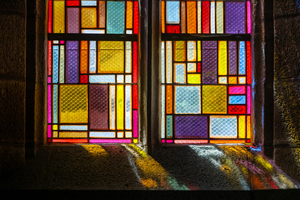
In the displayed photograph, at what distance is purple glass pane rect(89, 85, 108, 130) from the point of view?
208cm

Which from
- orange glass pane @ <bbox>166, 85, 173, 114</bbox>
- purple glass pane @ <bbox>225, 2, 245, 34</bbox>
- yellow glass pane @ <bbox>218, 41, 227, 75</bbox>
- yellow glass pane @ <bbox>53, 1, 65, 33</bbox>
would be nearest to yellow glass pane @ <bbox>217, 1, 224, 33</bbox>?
purple glass pane @ <bbox>225, 2, 245, 34</bbox>

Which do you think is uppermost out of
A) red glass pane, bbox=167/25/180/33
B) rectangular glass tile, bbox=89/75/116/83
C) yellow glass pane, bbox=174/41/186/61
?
red glass pane, bbox=167/25/180/33

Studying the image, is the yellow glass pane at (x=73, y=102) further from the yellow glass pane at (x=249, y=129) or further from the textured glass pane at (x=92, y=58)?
the yellow glass pane at (x=249, y=129)

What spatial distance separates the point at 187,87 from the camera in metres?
2.09

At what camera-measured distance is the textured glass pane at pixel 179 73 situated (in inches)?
82.0

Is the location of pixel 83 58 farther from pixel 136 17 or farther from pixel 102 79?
pixel 136 17

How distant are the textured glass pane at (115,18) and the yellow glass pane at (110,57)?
15cm

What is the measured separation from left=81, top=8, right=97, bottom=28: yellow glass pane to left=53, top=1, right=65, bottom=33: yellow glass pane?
230 millimetres

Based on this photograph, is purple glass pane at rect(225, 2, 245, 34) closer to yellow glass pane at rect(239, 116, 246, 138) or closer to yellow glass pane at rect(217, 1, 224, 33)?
yellow glass pane at rect(217, 1, 224, 33)

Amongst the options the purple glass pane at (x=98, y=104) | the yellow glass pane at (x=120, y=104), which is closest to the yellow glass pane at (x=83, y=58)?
the purple glass pane at (x=98, y=104)

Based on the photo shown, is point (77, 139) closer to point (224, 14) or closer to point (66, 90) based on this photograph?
point (66, 90)

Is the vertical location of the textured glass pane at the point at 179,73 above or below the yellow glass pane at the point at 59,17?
below

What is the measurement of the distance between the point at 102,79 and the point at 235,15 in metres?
1.71

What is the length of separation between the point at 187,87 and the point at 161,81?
31 centimetres
